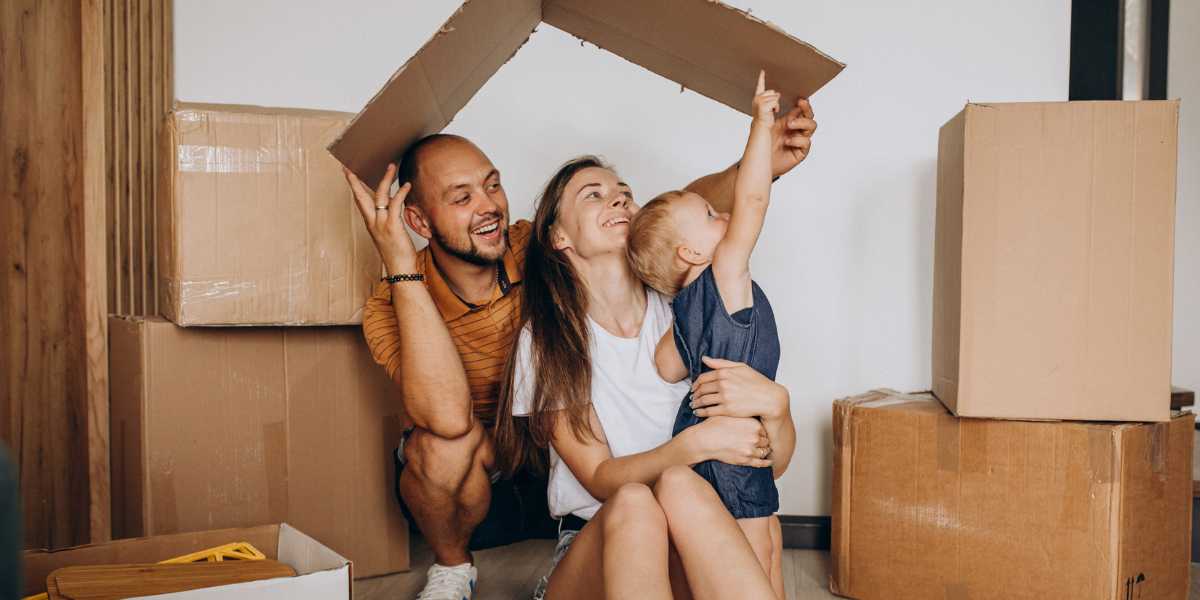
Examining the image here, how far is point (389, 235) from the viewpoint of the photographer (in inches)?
60.0

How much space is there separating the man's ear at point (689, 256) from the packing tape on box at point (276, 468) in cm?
89

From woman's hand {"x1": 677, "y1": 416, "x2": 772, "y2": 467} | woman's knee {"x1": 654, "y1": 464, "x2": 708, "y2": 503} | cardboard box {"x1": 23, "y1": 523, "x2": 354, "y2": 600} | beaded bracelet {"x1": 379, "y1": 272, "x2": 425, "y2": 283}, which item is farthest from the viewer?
beaded bracelet {"x1": 379, "y1": 272, "x2": 425, "y2": 283}

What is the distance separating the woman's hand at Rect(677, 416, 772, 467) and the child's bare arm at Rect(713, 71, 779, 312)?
0.18m

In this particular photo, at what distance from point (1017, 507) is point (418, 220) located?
1.20 metres

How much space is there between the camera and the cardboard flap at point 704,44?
4.16 ft

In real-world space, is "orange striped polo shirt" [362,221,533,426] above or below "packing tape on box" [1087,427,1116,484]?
above

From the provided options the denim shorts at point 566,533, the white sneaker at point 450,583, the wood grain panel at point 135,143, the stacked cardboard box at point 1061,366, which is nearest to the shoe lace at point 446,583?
the white sneaker at point 450,583

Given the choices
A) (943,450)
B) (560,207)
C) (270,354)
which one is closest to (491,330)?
(560,207)

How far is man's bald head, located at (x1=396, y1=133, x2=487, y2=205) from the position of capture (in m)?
1.68

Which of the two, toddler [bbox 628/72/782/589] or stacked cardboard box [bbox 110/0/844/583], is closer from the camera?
toddler [bbox 628/72/782/589]

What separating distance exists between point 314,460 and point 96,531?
47 cm

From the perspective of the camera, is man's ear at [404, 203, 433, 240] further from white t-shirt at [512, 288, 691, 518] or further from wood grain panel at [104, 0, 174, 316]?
wood grain panel at [104, 0, 174, 316]

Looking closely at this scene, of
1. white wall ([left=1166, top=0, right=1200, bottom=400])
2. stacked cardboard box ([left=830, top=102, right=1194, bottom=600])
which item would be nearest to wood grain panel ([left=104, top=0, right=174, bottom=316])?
stacked cardboard box ([left=830, top=102, right=1194, bottom=600])

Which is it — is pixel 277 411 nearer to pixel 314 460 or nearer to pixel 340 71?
pixel 314 460
